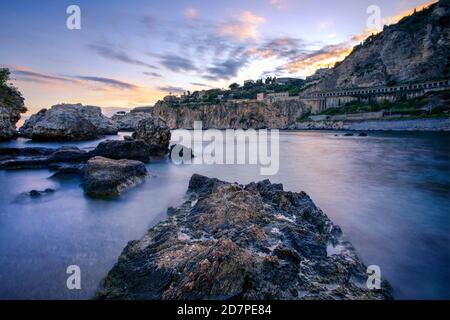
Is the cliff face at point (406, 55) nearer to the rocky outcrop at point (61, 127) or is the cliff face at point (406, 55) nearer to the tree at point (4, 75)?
the rocky outcrop at point (61, 127)

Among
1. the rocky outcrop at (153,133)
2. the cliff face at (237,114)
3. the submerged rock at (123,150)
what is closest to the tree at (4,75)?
the rocky outcrop at (153,133)

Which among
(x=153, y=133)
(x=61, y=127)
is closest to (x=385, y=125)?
(x=153, y=133)

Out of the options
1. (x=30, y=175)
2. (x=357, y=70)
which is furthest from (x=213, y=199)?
(x=357, y=70)

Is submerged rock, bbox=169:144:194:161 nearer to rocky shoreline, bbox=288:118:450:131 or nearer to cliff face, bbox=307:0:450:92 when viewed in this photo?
rocky shoreline, bbox=288:118:450:131

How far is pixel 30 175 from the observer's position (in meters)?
12.7

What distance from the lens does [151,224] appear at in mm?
7059

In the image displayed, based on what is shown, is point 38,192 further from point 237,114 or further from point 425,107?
point 237,114

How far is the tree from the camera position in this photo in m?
34.5

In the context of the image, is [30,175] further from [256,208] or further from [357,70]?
[357,70]

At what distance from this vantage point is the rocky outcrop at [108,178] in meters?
9.41

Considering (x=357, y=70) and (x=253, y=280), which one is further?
(x=357, y=70)

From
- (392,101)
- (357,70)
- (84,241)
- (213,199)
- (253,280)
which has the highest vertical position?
(357,70)
